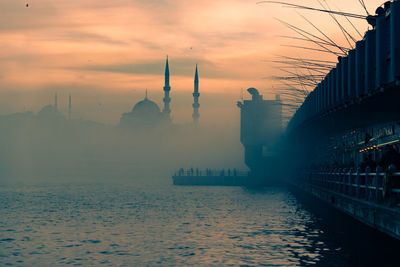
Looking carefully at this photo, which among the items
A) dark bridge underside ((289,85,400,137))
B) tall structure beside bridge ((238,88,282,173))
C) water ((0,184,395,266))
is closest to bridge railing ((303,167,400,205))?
water ((0,184,395,266))

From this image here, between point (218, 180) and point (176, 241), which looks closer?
point (176, 241)

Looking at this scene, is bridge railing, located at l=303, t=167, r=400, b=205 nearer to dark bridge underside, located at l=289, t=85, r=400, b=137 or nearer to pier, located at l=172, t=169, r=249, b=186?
dark bridge underside, located at l=289, t=85, r=400, b=137

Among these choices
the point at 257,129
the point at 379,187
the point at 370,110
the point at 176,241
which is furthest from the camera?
the point at 257,129

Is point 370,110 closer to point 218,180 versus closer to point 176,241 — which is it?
point 176,241

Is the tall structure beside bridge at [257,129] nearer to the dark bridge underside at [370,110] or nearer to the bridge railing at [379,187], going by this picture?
the dark bridge underside at [370,110]

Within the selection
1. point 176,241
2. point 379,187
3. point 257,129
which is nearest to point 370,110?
point 176,241

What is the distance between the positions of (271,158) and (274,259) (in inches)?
4761

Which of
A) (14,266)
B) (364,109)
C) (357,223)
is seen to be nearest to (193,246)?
(14,266)

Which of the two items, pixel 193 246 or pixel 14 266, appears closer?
pixel 14 266

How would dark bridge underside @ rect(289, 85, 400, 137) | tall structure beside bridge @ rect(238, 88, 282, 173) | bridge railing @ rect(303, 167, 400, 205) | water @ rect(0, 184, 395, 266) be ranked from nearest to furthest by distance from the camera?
bridge railing @ rect(303, 167, 400, 205), water @ rect(0, 184, 395, 266), dark bridge underside @ rect(289, 85, 400, 137), tall structure beside bridge @ rect(238, 88, 282, 173)

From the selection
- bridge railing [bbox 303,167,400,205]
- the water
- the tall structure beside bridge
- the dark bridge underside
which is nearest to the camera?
bridge railing [bbox 303,167,400,205]

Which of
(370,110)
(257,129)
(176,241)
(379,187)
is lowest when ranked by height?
(176,241)

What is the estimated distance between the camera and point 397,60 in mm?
28031

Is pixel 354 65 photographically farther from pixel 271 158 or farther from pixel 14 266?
pixel 271 158
